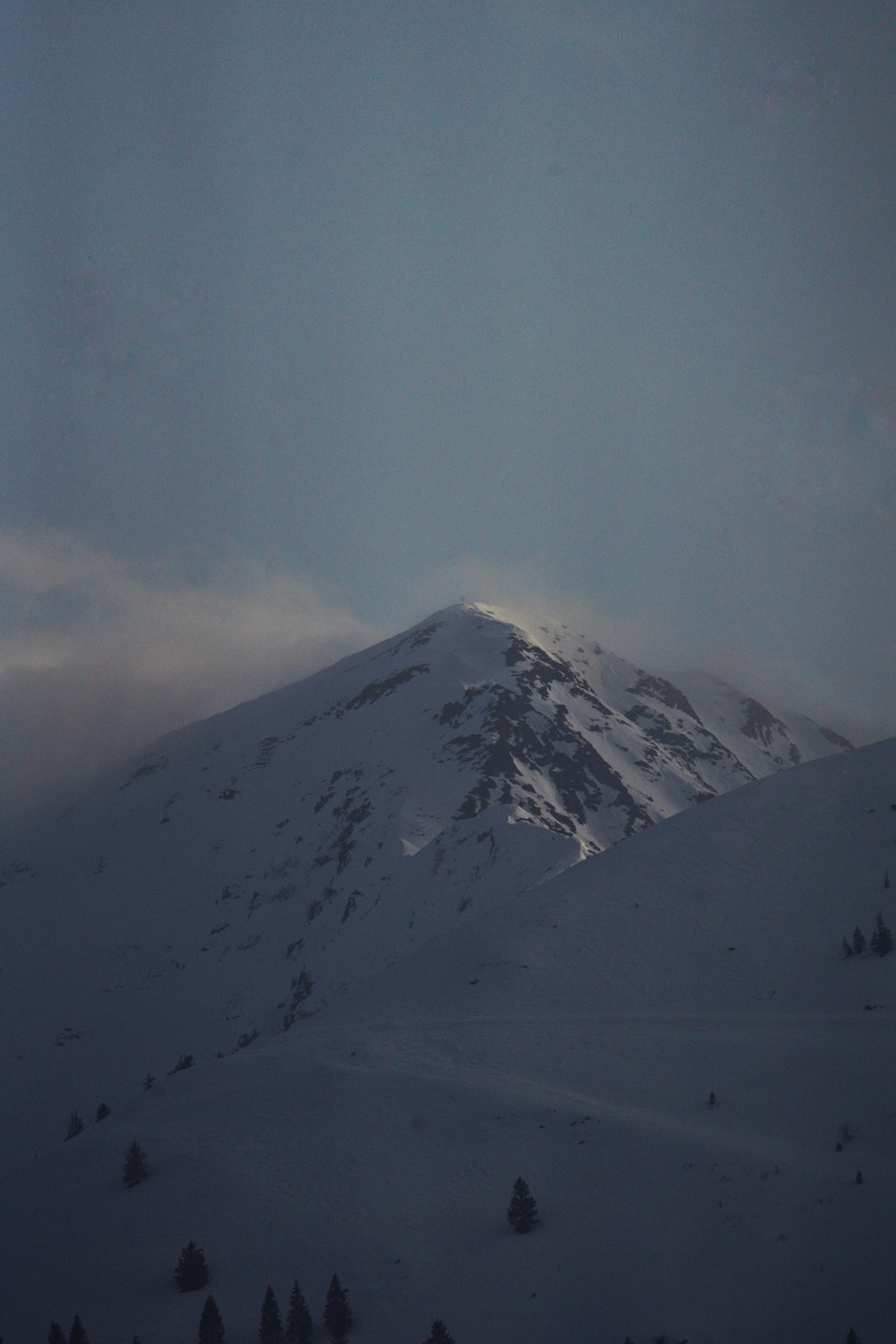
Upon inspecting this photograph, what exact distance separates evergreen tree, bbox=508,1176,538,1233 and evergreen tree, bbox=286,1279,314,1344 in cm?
796

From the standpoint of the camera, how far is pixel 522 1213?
38.2m

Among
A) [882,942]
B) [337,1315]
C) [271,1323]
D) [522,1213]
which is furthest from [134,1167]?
[882,942]

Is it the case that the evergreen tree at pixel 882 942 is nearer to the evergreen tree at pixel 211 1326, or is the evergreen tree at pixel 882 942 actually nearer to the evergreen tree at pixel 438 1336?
the evergreen tree at pixel 438 1336

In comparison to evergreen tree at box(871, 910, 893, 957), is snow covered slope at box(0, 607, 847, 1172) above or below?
above

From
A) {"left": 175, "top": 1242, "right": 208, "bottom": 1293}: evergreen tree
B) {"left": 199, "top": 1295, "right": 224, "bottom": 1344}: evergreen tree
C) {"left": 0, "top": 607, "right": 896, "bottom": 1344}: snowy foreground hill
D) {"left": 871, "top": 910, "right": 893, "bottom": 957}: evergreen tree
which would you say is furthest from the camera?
{"left": 871, "top": 910, "right": 893, "bottom": 957}: evergreen tree

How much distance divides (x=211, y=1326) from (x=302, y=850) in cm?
10788

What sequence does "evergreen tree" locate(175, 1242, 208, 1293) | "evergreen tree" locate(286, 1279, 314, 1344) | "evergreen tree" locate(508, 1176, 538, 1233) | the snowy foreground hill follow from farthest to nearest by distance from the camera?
"evergreen tree" locate(175, 1242, 208, 1293) → "evergreen tree" locate(508, 1176, 538, 1233) → "evergreen tree" locate(286, 1279, 314, 1344) → the snowy foreground hill

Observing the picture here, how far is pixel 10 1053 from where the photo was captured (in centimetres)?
11950

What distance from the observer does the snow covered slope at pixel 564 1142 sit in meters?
33.9

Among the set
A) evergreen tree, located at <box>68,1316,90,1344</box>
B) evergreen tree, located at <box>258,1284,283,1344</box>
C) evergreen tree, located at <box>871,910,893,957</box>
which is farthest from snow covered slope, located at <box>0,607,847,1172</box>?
evergreen tree, located at <box>258,1284,283,1344</box>

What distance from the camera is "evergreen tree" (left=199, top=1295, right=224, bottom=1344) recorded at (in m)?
35.3

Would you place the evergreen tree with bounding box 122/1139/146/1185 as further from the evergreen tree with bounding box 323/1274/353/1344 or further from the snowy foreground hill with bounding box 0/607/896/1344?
the evergreen tree with bounding box 323/1274/353/1344

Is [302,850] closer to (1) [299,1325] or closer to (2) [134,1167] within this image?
(2) [134,1167]

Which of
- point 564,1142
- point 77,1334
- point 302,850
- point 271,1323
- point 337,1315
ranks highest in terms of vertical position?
point 302,850
